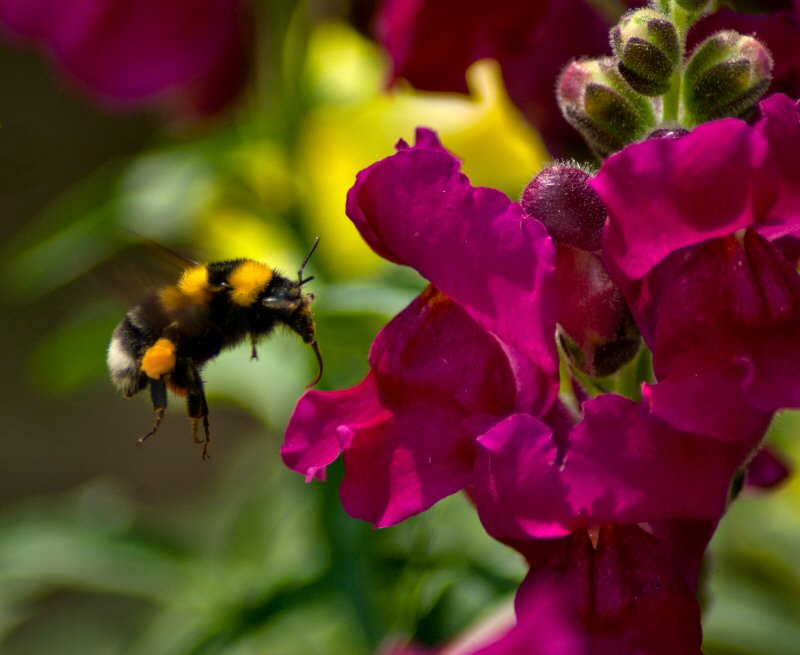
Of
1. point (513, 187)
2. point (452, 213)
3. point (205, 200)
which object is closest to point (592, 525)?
point (452, 213)

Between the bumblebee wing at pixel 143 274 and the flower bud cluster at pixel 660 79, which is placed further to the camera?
the bumblebee wing at pixel 143 274

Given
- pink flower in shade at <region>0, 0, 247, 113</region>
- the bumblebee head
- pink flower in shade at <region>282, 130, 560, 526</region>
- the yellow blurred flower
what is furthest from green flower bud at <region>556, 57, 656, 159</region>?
pink flower in shade at <region>0, 0, 247, 113</region>

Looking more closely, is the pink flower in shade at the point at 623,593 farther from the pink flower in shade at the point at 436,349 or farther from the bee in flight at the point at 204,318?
the bee in flight at the point at 204,318

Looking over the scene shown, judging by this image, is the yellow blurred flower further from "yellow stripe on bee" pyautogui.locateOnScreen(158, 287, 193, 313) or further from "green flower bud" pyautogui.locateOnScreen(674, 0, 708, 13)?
"green flower bud" pyautogui.locateOnScreen(674, 0, 708, 13)

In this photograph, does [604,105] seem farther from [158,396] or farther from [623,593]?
[158,396]

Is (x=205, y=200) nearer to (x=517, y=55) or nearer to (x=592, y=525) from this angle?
(x=517, y=55)

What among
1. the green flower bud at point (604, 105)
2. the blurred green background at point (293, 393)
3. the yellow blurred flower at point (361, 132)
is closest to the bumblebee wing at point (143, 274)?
the blurred green background at point (293, 393)

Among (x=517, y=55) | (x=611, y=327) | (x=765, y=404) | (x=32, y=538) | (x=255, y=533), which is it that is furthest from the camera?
(x=255, y=533)
